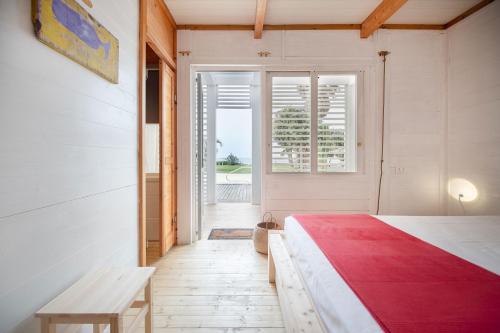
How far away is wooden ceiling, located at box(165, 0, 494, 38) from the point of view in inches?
104

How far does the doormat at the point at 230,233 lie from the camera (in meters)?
3.24

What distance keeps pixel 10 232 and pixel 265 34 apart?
10.3ft

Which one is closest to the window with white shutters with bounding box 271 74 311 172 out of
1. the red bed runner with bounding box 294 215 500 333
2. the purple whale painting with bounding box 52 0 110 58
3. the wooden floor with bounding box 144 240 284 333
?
the wooden floor with bounding box 144 240 284 333

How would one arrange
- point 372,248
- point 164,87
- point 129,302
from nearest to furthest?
1. point 129,302
2. point 372,248
3. point 164,87

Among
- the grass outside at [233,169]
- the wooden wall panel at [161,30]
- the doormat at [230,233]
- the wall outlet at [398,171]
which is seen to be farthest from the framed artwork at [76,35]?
the grass outside at [233,169]

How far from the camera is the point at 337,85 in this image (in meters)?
3.12

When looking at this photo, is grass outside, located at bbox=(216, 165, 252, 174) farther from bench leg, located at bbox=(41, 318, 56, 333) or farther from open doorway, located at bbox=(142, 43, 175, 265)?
bench leg, located at bbox=(41, 318, 56, 333)

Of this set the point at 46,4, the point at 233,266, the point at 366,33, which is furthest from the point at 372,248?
the point at 366,33

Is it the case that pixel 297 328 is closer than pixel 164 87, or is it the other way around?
pixel 297 328

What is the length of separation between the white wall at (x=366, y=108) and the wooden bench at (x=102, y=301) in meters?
1.83

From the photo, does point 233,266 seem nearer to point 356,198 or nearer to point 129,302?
point 129,302

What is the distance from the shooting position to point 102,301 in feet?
3.30

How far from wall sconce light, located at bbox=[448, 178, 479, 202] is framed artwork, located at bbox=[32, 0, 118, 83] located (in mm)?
3763

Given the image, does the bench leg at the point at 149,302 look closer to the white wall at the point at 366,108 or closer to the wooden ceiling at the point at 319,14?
the white wall at the point at 366,108
